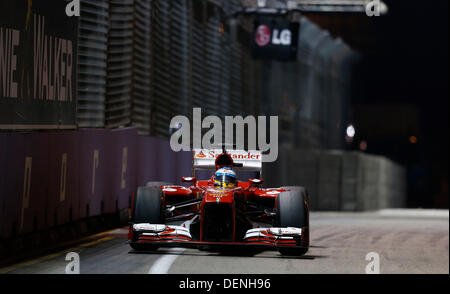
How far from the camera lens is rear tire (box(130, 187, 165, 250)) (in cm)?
1239

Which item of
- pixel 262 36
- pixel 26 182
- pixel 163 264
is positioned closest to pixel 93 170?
pixel 26 182

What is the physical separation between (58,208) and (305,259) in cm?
427

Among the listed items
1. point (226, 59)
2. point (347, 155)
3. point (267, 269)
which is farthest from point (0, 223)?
point (347, 155)

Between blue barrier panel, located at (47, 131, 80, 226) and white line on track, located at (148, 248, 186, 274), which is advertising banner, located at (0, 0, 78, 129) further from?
white line on track, located at (148, 248, 186, 274)

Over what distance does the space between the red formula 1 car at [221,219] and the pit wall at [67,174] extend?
5.51ft

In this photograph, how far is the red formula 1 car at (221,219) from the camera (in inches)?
475

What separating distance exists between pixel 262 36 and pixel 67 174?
17.7m

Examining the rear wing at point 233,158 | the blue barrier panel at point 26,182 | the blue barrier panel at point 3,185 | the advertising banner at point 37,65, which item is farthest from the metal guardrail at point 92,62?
the blue barrier panel at point 3,185

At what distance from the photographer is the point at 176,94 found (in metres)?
24.9

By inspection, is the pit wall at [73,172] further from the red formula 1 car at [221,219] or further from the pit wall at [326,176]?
the pit wall at [326,176]

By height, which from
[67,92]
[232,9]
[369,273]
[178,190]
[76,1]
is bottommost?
[369,273]

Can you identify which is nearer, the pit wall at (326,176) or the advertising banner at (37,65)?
the advertising banner at (37,65)

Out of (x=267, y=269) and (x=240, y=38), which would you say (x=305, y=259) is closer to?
(x=267, y=269)

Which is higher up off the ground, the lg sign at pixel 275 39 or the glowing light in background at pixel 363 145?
the lg sign at pixel 275 39
